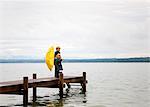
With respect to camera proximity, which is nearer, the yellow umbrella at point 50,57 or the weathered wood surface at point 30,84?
the weathered wood surface at point 30,84

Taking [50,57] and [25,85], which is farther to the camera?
[50,57]

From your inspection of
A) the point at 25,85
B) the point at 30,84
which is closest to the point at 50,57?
the point at 30,84

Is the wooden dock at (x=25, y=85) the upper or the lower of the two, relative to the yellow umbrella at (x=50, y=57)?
lower

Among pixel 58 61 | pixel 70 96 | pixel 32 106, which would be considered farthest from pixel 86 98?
pixel 32 106

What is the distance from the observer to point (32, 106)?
20.1 m

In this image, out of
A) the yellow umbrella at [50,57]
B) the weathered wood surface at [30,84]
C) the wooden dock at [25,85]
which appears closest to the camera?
the weathered wood surface at [30,84]

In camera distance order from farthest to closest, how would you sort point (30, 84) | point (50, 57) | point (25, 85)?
point (50, 57) < point (30, 84) < point (25, 85)

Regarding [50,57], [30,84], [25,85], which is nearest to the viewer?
[25,85]

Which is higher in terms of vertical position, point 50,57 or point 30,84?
point 50,57

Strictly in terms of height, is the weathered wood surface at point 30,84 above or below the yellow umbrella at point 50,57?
below

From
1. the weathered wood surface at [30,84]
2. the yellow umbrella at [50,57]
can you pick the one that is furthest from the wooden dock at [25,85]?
the yellow umbrella at [50,57]

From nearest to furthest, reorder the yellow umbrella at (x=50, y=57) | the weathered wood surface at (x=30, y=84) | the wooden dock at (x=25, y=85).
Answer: the weathered wood surface at (x=30, y=84) < the wooden dock at (x=25, y=85) < the yellow umbrella at (x=50, y=57)

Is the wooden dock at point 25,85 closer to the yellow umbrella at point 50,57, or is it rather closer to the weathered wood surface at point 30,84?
the weathered wood surface at point 30,84

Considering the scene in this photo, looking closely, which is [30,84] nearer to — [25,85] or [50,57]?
[25,85]
